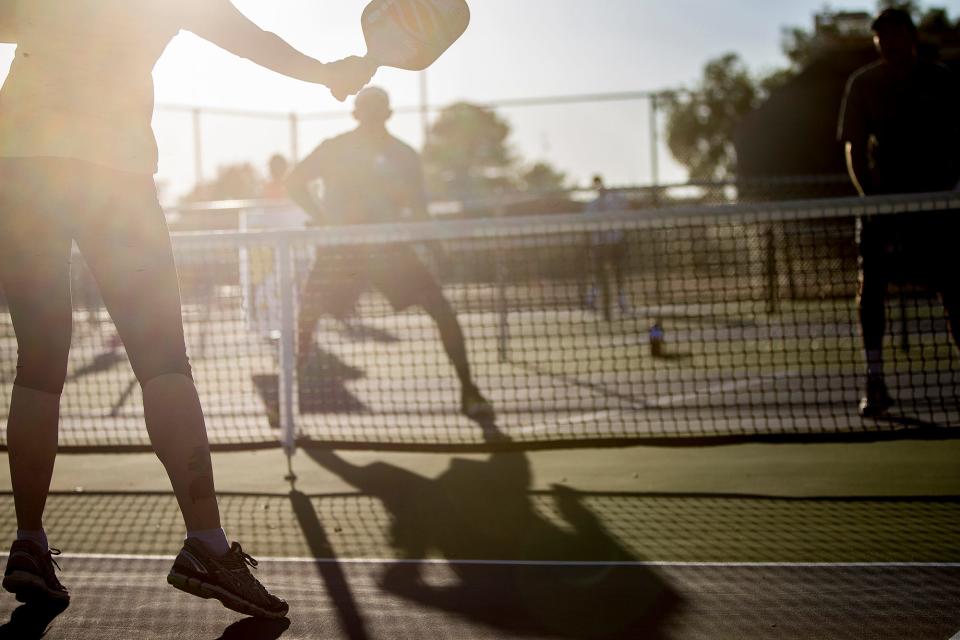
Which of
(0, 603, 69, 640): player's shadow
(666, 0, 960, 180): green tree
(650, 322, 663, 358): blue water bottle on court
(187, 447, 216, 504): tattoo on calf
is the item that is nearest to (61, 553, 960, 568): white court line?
(0, 603, 69, 640): player's shadow

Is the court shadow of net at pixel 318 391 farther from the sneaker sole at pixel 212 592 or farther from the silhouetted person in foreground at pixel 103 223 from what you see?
the sneaker sole at pixel 212 592

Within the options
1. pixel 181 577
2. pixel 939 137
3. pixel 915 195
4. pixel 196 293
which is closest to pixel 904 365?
pixel 939 137

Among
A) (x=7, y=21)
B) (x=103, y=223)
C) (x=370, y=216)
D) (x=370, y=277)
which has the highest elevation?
(x=7, y=21)

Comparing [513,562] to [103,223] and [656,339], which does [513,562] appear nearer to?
[103,223]

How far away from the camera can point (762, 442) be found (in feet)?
18.5

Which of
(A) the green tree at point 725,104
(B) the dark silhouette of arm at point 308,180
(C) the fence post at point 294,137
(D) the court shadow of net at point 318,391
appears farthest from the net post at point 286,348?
(A) the green tree at point 725,104

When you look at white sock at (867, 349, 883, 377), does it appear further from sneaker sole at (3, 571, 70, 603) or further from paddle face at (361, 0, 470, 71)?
sneaker sole at (3, 571, 70, 603)

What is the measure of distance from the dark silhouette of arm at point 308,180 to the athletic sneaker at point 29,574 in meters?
4.28

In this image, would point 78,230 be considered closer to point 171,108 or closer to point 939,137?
point 939,137

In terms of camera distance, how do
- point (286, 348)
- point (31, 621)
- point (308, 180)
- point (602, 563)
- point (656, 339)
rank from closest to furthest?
point (31, 621) → point (602, 563) → point (286, 348) → point (308, 180) → point (656, 339)

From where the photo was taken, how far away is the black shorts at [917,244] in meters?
6.20

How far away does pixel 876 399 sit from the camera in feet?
21.2

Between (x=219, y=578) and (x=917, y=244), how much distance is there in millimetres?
4600

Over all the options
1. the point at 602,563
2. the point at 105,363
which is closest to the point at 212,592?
the point at 602,563
